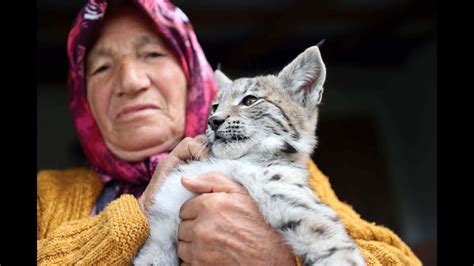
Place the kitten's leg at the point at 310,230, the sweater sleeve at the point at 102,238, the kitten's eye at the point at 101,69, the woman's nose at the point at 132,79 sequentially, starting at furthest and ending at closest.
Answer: the kitten's eye at the point at 101,69 → the woman's nose at the point at 132,79 → the sweater sleeve at the point at 102,238 → the kitten's leg at the point at 310,230

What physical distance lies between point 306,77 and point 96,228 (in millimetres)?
482

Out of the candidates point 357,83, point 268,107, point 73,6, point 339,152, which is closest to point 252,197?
point 268,107

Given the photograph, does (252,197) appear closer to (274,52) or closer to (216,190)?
(216,190)

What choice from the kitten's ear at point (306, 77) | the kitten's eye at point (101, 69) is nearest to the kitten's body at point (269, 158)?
the kitten's ear at point (306, 77)

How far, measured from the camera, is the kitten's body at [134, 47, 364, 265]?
0.96 metres

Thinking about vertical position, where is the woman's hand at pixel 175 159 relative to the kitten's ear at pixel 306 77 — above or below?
below

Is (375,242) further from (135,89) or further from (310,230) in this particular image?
(135,89)

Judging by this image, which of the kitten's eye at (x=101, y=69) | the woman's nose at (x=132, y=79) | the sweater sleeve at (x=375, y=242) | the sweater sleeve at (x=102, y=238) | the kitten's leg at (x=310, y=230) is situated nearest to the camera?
the kitten's leg at (x=310, y=230)

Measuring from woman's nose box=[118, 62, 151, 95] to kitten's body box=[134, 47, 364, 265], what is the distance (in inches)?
7.8

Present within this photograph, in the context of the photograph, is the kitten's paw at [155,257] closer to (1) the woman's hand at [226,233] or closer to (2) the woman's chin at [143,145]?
(1) the woman's hand at [226,233]

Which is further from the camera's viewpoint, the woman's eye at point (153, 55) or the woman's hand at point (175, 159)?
the woman's eye at point (153, 55)

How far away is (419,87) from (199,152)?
2.75 feet

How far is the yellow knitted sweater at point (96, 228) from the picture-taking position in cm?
103

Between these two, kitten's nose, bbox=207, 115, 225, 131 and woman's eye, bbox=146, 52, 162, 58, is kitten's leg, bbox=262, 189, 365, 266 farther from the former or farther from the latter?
woman's eye, bbox=146, 52, 162, 58
